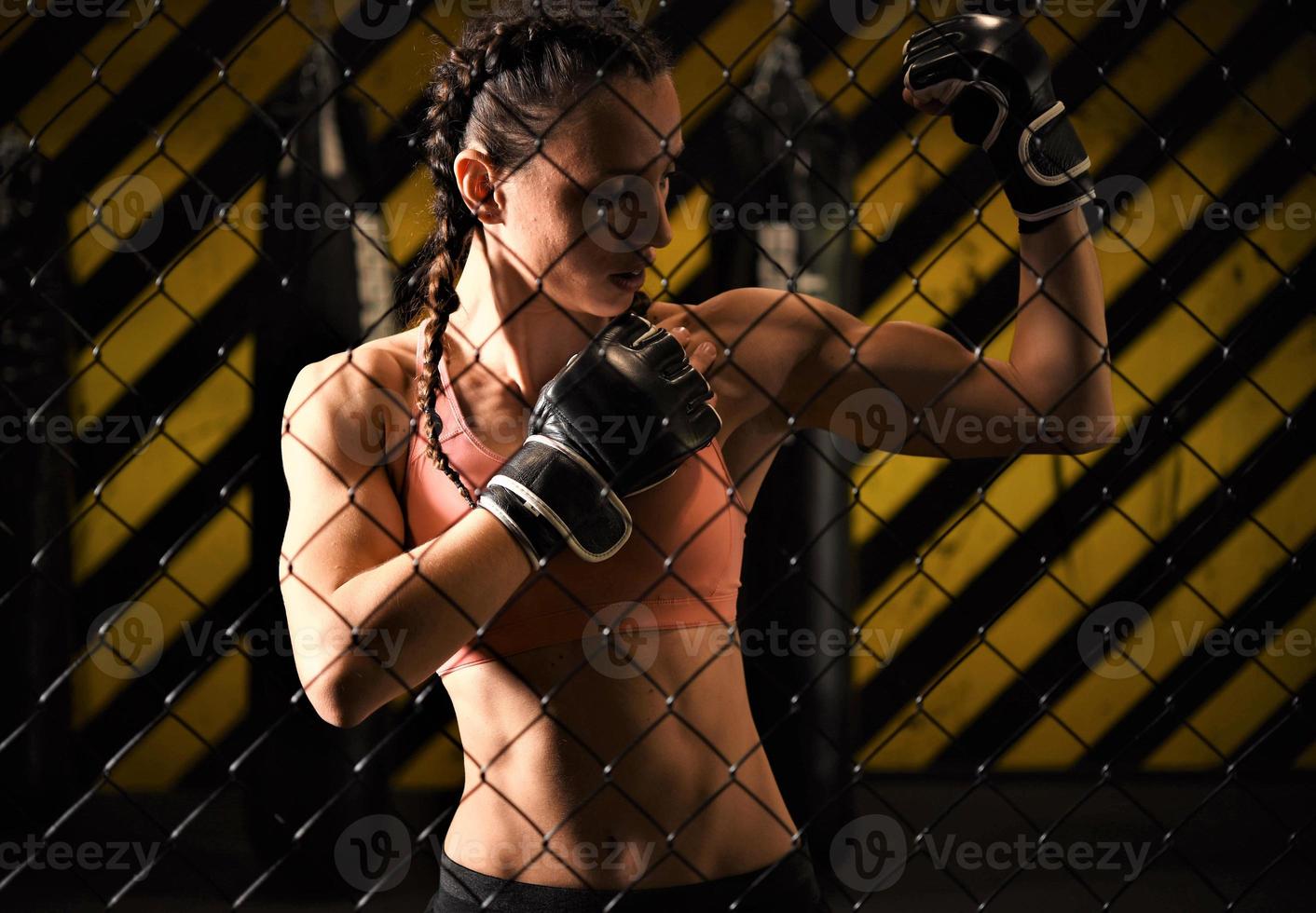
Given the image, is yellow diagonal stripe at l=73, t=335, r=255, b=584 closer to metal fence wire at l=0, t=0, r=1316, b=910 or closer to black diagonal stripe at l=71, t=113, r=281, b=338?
metal fence wire at l=0, t=0, r=1316, b=910

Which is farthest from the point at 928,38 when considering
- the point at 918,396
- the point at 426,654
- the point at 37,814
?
the point at 37,814

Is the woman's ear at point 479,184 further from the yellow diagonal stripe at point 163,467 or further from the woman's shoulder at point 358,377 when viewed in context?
the yellow diagonal stripe at point 163,467

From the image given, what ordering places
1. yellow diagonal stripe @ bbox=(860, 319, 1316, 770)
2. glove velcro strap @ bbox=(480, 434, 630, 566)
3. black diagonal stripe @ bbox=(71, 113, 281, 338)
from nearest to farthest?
glove velcro strap @ bbox=(480, 434, 630, 566) < black diagonal stripe @ bbox=(71, 113, 281, 338) < yellow diagonal stripe @ bbox=(860, 319, 1316, 770)

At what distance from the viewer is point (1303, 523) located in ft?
8.89

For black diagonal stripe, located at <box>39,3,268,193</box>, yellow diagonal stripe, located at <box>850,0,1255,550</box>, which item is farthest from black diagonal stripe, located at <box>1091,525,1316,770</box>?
black diagonal stripe, located at <box>39,3,268,193</box>

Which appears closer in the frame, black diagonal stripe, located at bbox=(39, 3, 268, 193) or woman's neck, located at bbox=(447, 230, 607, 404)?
woman's neck, located at bbox=(447, 230, 607, 404)

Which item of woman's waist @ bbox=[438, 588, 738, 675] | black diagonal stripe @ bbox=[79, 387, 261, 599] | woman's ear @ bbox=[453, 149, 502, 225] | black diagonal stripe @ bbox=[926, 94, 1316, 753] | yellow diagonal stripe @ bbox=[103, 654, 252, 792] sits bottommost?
yellow diagonal stripe @ bbox=[103, 654, 252, 792]

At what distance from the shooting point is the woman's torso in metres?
1.10

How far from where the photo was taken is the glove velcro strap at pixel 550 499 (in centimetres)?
96

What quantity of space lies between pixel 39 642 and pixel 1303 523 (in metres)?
2.80

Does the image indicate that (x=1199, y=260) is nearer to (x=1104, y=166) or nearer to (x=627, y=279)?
(x=1104, y=166)

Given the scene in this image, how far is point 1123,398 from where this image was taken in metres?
2.66

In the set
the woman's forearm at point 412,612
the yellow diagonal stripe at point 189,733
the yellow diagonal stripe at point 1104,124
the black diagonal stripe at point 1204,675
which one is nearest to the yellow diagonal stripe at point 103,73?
the yellow diagonal stripe at point 189,733

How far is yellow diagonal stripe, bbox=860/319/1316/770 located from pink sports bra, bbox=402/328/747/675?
167 cm
